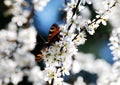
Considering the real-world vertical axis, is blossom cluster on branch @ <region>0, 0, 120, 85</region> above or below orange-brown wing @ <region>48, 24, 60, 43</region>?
above

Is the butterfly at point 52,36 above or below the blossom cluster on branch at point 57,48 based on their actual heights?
below

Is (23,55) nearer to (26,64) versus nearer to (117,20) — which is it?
(26,64)

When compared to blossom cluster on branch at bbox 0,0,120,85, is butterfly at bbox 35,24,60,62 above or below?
below

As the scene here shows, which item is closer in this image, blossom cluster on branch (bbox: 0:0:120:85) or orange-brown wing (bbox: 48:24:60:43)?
orange-brown wing (bbox: 48:24:60:43)

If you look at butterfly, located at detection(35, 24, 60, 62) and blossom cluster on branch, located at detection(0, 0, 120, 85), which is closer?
butterfly, located at detection(35, 24, 60, 62)

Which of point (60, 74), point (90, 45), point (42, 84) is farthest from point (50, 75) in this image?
point (90, 45)

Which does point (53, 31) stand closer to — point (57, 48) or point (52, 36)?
point (52, 36)

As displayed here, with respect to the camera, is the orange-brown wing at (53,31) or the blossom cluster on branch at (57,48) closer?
the orange-brown wing at (53,31)

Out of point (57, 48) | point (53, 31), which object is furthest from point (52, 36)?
point (57, 48)
